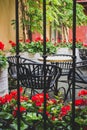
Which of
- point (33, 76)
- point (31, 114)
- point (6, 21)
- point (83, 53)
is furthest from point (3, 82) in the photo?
point (83, 53)

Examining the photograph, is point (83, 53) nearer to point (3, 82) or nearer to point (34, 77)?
point (34, 77)

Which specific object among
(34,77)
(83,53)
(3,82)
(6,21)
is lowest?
(83,53)

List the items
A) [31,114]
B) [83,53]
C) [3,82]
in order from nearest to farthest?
[31,114], [3,82], [83,53]

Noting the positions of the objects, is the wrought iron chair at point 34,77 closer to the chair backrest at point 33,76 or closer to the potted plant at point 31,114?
the chair backrest at point 33,76

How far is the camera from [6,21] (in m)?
9.65

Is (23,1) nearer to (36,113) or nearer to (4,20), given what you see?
(4,20)

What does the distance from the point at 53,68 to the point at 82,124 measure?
3.72 meters

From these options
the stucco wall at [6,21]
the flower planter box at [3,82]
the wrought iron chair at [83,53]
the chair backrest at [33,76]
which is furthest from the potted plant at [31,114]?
the wrought iron chair at [83,53]

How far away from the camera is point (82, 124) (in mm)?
1983

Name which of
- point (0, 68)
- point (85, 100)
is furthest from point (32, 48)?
point (85, 100)

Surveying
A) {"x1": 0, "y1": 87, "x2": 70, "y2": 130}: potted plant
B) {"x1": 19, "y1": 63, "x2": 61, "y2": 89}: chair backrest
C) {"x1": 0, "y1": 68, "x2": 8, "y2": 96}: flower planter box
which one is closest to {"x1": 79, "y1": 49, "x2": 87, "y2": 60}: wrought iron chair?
{"x1": 19, "y1": 63, "x2": 61, "y2": 89}: chair backrest

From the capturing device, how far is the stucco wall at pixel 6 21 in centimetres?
930

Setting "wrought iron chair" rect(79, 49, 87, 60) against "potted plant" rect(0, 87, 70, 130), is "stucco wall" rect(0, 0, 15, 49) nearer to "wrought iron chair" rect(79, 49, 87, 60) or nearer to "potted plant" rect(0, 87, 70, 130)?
"wrought iron chair" rect(79, 49, 87, 60)

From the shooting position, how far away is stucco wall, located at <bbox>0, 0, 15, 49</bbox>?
9.30 meters
